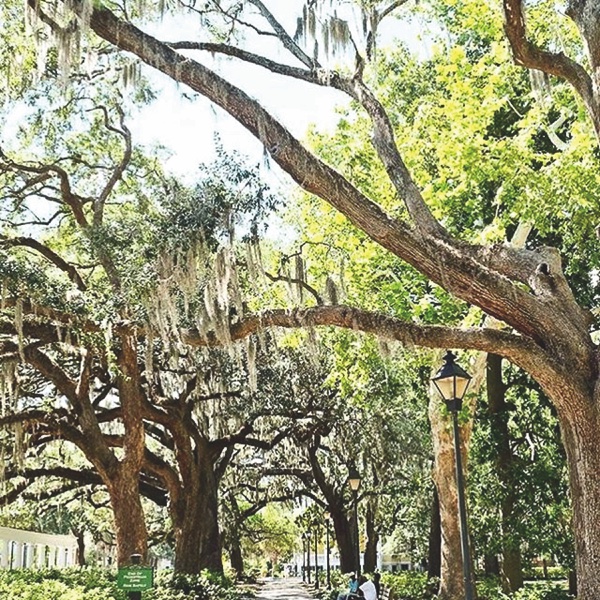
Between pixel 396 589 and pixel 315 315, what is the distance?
12.3 m

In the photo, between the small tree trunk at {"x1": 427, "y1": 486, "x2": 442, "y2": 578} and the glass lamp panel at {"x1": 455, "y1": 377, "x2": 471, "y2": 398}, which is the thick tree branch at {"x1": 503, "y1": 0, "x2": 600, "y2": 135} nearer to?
the glass lamp panel at {"x1": 455, "y1": 377, "x2": 471, "y2": 398}

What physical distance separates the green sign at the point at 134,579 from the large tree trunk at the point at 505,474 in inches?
300

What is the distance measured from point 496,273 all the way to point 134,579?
17.3ft

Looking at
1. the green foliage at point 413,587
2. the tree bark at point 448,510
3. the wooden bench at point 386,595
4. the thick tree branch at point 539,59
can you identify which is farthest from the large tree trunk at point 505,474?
the thick tree branch at point 539,59

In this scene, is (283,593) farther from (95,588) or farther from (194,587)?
(95,588)

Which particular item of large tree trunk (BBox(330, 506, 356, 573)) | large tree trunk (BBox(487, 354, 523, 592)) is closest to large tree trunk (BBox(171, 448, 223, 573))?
large tree trunk (BBox(487, 354, 523, 592))

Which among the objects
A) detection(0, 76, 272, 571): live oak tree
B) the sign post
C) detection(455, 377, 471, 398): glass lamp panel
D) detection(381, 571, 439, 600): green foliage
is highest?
detection(0, 76, 272, 571): live oak tree

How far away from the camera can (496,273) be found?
661 centimetres

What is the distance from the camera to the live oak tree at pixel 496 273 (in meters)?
6.40

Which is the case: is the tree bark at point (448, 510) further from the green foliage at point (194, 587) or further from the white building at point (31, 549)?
the white building at point (31, 549)

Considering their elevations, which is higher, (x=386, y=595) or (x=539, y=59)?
(x=539, y=59)

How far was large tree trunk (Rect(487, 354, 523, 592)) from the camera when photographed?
14117mm

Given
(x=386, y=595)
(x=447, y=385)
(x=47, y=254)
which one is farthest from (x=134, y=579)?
(x=386, y=595)

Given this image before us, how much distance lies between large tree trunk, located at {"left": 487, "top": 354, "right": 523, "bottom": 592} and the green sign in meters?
7.62
